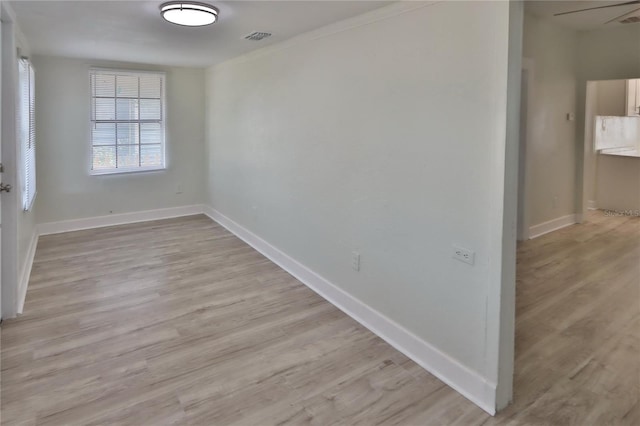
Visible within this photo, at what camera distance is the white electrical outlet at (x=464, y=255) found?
2.25 meters

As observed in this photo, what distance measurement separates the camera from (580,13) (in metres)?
4.23

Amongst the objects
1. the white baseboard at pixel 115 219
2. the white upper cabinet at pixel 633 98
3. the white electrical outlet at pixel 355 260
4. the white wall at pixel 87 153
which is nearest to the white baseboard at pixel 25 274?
the white baseboard at pixel 115 219

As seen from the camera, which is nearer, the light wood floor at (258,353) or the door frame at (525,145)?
the light wood floor at (258,353)

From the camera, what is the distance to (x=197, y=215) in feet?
21.2

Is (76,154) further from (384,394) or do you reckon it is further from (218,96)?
(384,394)

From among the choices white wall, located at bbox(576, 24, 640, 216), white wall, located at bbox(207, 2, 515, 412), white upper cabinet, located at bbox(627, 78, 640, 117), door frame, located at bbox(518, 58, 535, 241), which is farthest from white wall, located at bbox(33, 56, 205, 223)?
white upper cabinet, located at bbox(627, 78, 640, 117)

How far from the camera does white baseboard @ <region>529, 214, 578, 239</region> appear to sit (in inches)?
210

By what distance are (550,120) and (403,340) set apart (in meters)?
4.02

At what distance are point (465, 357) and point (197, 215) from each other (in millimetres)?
5033

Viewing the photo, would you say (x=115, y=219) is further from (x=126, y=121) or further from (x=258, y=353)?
(x=258, y=353)

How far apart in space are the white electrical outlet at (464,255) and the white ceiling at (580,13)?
2914mm

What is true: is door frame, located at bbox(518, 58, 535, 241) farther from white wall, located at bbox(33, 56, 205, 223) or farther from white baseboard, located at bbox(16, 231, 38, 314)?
white baseboard, located at bbox(16, 231, 38, 314)

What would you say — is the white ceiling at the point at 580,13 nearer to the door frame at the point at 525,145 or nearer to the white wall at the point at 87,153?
the door frame at the point at 525,145

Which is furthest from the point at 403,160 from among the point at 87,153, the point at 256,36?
the point at 87,153
